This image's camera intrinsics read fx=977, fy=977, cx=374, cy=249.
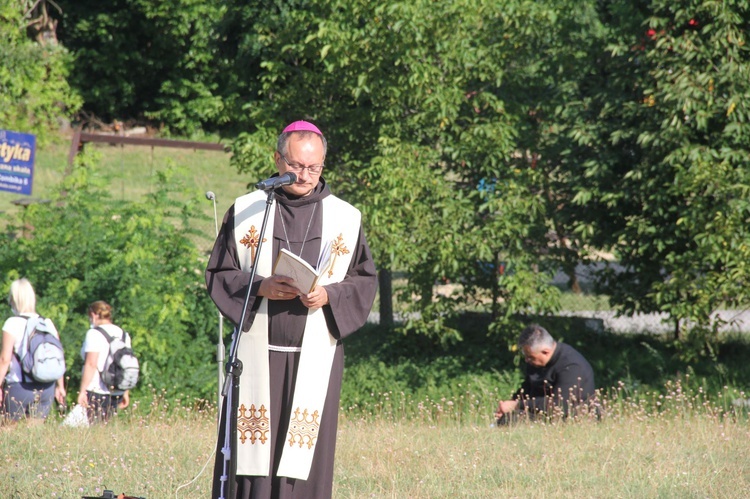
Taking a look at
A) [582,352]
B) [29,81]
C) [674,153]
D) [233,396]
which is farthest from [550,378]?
[29,81]

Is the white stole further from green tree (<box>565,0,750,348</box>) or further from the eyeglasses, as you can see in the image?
green tree (<box>565,0,750,348</box>)

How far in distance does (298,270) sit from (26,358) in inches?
188

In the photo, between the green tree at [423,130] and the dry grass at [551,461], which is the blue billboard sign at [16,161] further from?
the dry grass at [551,461]

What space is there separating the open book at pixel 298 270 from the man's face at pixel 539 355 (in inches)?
173

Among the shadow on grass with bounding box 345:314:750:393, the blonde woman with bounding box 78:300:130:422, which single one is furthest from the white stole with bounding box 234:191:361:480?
the shadow on grass with bounding box 345:314:750:393

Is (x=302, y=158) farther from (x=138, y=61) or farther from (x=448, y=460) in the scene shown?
(x=138, y=61)

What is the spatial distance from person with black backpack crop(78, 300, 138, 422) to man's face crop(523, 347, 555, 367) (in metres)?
3.36

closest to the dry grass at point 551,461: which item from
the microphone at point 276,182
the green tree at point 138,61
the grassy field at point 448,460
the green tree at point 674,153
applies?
the grassy field at point 448,460

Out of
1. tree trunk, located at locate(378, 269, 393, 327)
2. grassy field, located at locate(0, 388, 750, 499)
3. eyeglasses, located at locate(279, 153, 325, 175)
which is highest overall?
tree trunk, located at locate(378, 269, 393, 327)

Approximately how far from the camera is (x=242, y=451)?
169 inches

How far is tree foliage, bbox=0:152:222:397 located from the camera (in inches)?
428

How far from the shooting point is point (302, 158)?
14.0 ft

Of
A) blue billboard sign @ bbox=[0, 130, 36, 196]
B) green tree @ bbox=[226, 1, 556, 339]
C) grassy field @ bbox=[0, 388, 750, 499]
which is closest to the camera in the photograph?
grassy field @ bbox=[0, 388, 750, 499]

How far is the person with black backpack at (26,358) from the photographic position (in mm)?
7855
